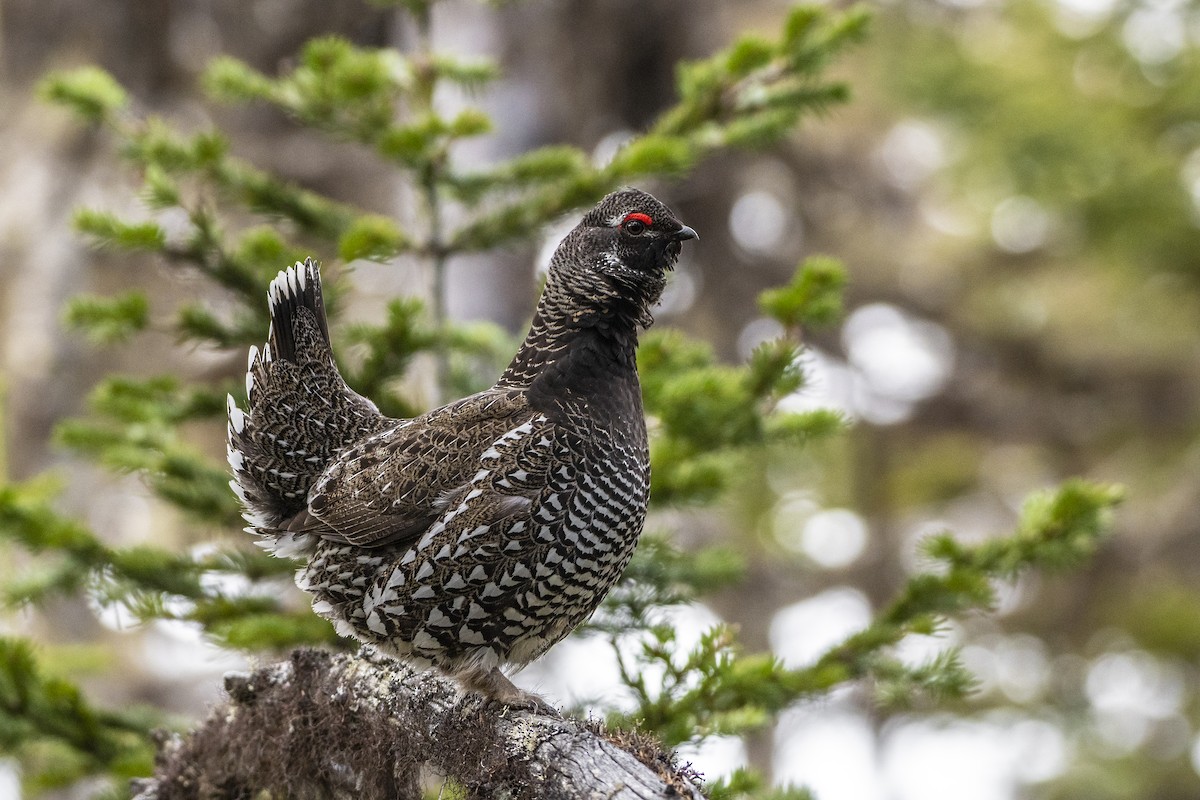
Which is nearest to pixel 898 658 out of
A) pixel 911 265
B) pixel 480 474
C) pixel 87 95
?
pixel 480 474

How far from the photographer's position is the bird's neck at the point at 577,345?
151 inches

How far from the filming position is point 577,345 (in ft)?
12.7

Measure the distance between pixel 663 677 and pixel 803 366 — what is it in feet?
4.68

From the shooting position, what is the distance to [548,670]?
29.2 ft

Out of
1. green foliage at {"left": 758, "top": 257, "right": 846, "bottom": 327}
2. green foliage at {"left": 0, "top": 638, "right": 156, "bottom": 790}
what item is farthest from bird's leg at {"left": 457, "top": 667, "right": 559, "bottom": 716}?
green foliage at {"left": 0, "top": 638, "right": 156, "bottom": 790}

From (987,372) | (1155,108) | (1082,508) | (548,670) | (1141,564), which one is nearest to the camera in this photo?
(1082,508)

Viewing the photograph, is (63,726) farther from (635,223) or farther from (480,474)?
(635,223)

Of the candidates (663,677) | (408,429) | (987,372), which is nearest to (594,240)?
(408,429)

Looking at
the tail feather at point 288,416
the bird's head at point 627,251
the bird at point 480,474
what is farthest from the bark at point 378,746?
the bird's head at point 627,251

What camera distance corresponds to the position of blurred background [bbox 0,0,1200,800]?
934 centimetres

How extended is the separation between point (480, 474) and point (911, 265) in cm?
774

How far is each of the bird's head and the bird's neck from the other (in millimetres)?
31

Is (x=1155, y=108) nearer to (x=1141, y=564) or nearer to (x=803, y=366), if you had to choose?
(x=1141, y=564)

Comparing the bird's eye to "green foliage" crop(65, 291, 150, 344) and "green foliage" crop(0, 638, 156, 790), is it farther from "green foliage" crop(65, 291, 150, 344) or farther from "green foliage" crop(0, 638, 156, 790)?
"green foliage" crop(0, 638, 156, 790)
